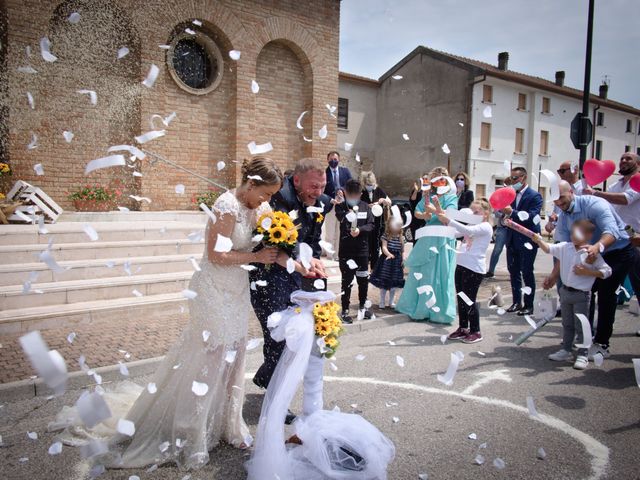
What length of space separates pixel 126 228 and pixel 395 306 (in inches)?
207

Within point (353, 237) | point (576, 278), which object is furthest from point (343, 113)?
point (576, 278)

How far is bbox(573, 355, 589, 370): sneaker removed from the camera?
491 cm

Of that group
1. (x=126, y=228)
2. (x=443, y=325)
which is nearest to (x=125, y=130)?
(x=126, y=228)

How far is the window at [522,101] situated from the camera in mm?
28688

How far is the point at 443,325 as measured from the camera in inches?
265

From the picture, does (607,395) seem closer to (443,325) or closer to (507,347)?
(507,347)

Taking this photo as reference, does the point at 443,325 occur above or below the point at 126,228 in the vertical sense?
below

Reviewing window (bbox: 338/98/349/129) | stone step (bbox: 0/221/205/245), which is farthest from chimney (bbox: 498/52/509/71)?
stone step (bbox: 0/221/205/245)

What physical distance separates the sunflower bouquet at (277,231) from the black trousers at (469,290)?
3.21 metres

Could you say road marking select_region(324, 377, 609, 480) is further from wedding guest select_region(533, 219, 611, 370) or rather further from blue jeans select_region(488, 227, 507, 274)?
blue jeans select_region(488, 227, 507, 274)

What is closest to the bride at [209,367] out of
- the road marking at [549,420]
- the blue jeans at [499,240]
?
the road marking at [549,420]

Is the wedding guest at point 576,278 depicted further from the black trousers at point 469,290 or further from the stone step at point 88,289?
the stone step at point 88,289

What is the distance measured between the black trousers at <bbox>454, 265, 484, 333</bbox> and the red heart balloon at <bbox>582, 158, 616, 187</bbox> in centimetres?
205

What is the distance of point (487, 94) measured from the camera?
26641 millimetres
